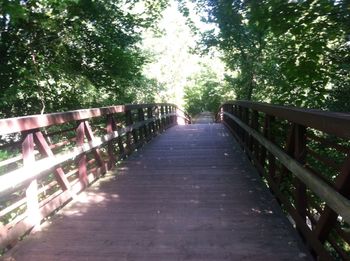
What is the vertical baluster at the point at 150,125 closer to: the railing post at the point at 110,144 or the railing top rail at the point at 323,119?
the railing post at the point at 110,144

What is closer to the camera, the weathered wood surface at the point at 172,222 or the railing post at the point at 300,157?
the weathered wood surface at the point at 172,222

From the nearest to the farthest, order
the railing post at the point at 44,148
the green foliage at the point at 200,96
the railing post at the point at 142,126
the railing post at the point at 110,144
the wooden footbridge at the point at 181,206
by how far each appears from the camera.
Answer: the wooden footbridge at the point at 181,206, the railing post at the point at 44,148, the railing post at the point at 110,144, the railing post at the point at 142,126, the green foliage at the point at 200,96

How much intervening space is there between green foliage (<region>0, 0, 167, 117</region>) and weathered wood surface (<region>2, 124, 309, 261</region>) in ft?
19.1

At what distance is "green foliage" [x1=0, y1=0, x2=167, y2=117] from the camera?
11.2 meters

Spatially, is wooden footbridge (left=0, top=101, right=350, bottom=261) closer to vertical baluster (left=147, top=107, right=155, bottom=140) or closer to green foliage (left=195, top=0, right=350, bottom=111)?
green foliage (left=195, top=0, right=350, bottom=111)

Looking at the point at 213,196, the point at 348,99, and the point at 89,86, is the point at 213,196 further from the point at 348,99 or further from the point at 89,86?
the point at 89,86

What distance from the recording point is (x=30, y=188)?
4.11m

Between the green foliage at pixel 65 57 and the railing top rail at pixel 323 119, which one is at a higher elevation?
the green foliage at pixel 65 57

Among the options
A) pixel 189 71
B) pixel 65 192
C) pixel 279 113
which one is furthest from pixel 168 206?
pixel 189 71

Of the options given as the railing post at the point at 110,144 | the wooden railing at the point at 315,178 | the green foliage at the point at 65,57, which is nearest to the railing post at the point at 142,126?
the green foliage at the point at 65,57

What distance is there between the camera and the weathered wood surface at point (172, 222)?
11.8 feet

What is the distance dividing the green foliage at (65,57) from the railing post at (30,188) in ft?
21.5

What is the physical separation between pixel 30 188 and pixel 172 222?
60.9 inches

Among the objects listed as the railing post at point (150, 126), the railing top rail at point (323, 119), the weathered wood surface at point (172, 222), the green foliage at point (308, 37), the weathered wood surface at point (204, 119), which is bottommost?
the weathered wood surface at point (204, 119)
